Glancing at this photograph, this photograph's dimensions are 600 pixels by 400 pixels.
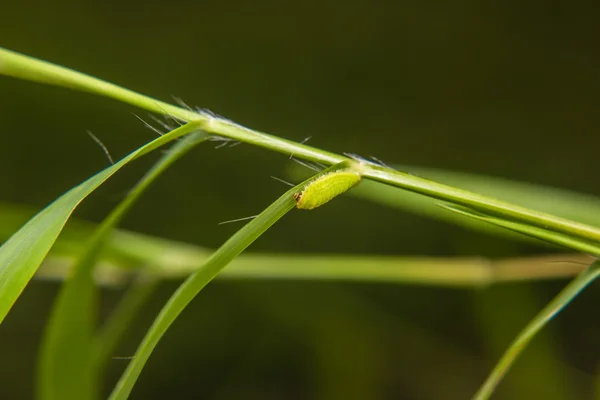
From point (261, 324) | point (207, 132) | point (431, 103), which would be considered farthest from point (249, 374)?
point (207, 132)

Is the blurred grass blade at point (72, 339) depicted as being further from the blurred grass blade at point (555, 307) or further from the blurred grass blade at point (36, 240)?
the blurred grass blade at point (555, 307)

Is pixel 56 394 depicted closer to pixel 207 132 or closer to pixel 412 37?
pixel 207 132

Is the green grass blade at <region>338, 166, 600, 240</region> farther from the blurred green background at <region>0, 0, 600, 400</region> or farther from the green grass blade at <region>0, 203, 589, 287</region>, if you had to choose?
the blurred green background at <region>0, 0, 600, 400</region>

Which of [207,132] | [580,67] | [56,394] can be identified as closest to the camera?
[207,132]

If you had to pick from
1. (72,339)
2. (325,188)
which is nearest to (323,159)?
(325,188)

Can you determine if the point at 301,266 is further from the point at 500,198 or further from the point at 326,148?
the point at 326,148

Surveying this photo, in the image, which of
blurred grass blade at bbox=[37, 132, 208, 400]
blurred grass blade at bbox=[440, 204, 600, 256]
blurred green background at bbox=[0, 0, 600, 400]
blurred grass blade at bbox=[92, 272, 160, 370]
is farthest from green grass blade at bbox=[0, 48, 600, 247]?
blurred green background at bbox=[0, 0, 600, 400]
